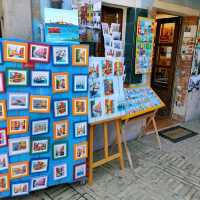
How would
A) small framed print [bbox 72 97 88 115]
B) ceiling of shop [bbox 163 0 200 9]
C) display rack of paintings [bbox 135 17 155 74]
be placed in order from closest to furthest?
small framed print [bbox 72 97 88 115] < display rack of paintings [bbox 135 17 155 74] < ceiling of shop [bbox 163 0 200 9]

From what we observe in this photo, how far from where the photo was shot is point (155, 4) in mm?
3512

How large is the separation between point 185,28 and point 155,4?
4.37 ft

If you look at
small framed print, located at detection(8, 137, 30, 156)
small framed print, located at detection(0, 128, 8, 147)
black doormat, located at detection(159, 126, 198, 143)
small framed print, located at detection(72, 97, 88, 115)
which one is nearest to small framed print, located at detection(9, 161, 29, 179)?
small framed print, located at detection(8, 137, 30, 156)

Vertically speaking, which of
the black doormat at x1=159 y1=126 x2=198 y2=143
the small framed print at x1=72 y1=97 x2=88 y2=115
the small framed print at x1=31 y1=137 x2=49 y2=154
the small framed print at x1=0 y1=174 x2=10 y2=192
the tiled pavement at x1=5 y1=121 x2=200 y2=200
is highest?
the small framed print at x1=72 y1=97 x2=88 y2=115

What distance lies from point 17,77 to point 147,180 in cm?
206

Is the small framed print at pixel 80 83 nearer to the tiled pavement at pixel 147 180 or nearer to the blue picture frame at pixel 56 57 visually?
the blue picture frame at pixel 56 57

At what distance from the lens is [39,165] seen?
2.26 m

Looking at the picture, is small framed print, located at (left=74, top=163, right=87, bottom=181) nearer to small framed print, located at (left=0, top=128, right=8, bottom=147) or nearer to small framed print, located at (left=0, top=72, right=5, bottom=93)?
small framed print, located at (left=0, top=128, right=8, bottom=147)

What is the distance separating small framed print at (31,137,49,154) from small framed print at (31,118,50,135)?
0.27 ft

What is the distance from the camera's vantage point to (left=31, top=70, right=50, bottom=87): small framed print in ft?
6.64

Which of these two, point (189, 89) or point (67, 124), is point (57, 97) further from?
point (189, 89)

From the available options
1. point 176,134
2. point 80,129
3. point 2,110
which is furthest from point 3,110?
point 176,134

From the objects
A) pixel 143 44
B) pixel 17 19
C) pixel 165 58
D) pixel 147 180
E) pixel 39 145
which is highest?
pixel 17 19

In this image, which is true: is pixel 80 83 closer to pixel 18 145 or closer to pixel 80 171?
pixel 18 145
